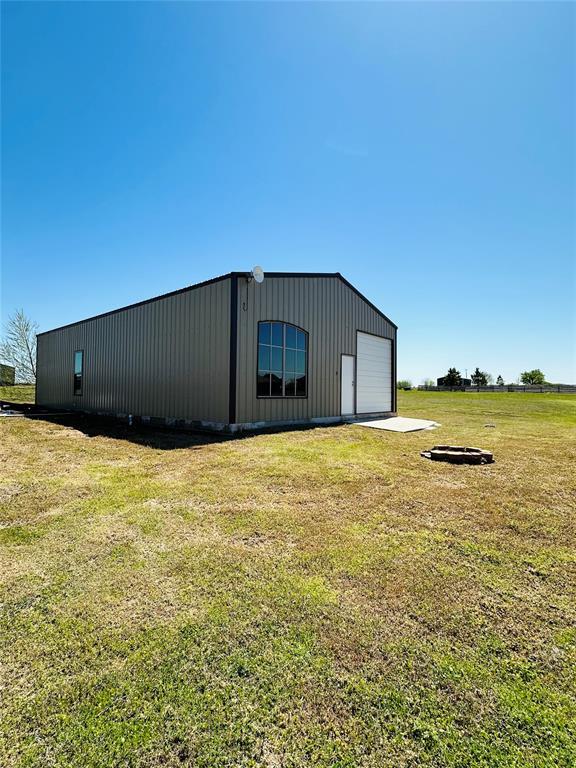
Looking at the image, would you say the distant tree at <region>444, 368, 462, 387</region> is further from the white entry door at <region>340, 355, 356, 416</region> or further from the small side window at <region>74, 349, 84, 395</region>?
the small side window at <region>74, 349, 84, 395</region>

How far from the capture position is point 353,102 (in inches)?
375

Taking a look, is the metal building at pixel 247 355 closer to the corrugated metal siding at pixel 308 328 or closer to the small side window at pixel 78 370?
the corrugated metal siding at pixel 308 328

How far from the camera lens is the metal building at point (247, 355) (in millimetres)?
9297

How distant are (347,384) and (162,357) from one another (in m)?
6.52

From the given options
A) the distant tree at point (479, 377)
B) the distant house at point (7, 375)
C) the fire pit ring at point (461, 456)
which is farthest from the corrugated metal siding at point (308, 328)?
the distant tree at point (479, 377)

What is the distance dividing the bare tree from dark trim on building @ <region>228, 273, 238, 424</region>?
26.3 meters

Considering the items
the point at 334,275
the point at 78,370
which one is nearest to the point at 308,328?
the point at 334,275

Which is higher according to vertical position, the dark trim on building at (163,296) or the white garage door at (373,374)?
the dark trim on building at (163,296)

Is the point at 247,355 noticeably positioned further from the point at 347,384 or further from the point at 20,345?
the point at 20,345

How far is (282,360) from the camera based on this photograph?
10.3 m

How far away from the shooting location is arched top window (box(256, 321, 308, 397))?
9.79 meters

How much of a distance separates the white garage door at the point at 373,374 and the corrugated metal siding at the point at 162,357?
5733mm

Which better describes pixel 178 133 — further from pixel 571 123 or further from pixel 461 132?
pixel 571 123

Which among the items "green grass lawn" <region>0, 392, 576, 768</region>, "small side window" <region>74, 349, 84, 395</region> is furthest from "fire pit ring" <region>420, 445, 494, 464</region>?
"small side window" <region>74, 349, 84, 395</region>
